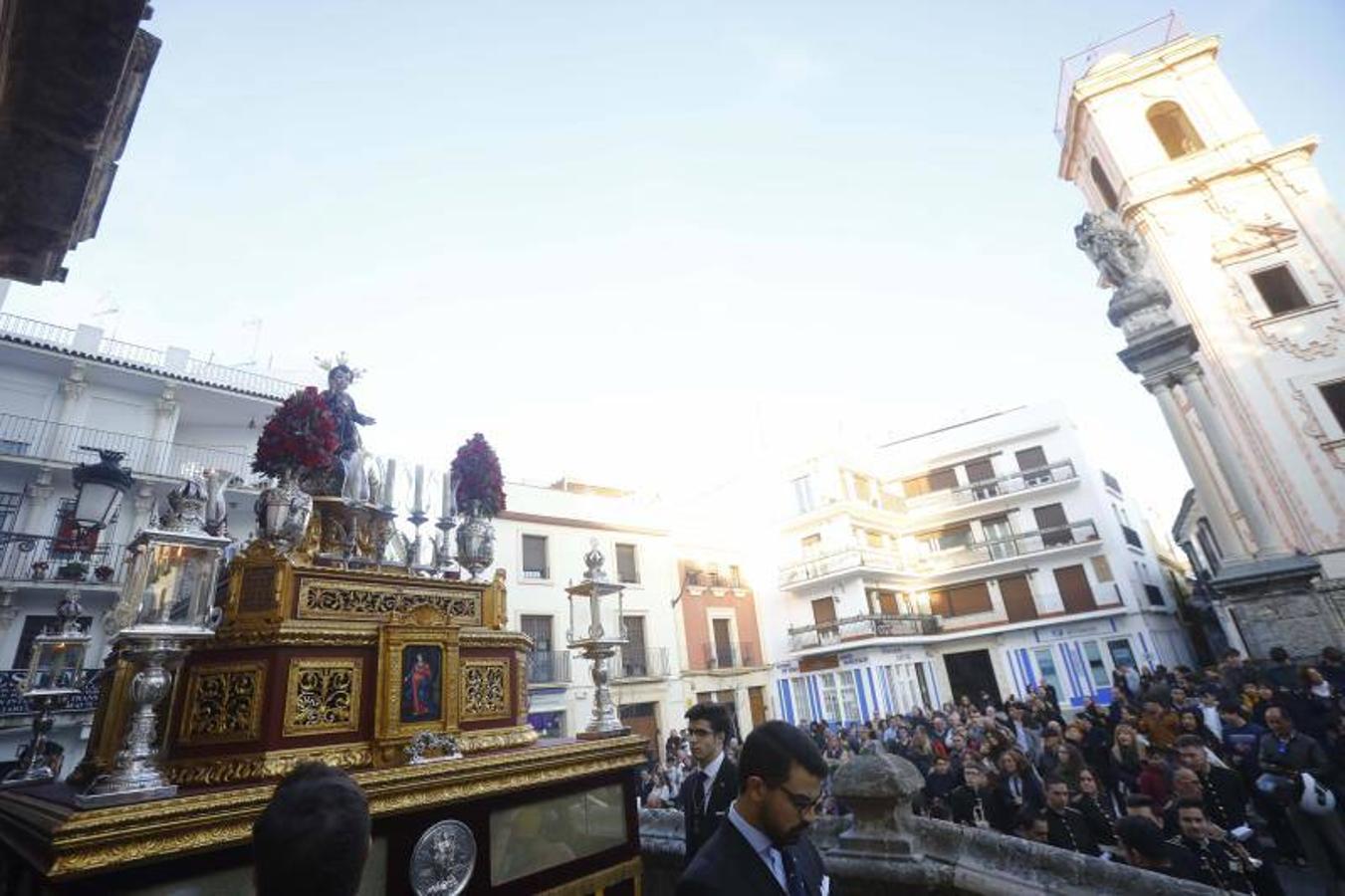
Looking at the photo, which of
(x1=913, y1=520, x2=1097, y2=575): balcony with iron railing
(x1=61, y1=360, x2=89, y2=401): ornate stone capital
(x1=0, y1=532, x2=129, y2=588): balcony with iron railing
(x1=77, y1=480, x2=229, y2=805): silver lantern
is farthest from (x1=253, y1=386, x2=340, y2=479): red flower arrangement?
(x1=913, y1=520, x2=1097, y2=575): balcony with iron railing

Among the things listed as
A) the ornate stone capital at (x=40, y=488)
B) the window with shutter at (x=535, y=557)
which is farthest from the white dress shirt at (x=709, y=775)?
the window with shutter at (x=535, y=557)

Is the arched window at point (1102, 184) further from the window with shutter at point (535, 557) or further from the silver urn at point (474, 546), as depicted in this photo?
the window with shutter at point (535, 557)

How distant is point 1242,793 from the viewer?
19.0ft

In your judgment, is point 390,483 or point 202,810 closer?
point 202,810

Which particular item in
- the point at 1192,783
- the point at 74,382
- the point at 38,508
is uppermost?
the point at 74,382

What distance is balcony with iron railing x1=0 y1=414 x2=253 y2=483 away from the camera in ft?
49.9

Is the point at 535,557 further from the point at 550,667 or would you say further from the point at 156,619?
the point at 156,619

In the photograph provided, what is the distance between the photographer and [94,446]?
1598 centimetres

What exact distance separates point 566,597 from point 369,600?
784 inches

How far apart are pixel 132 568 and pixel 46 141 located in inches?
85.8

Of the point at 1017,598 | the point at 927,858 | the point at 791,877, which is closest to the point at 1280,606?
the point at 927,858

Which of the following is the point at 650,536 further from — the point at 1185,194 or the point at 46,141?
the point at 46,141

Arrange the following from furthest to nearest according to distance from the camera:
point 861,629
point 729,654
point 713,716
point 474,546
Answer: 1. point 729,654
2. point 861,629
3. point 474,546
4. point 713,716

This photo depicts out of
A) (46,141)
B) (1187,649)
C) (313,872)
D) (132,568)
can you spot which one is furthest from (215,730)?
(1187,649)
